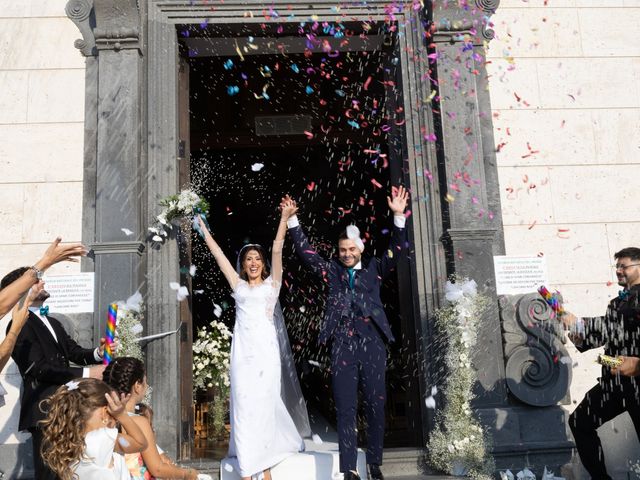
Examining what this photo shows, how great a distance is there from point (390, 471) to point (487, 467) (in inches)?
30.2

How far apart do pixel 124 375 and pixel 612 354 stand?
3.18 m

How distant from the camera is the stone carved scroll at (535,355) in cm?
559

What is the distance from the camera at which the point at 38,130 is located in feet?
20.4

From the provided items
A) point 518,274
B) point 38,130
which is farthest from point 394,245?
point 38,130

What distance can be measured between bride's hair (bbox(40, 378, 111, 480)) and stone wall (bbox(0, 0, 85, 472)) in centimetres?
289

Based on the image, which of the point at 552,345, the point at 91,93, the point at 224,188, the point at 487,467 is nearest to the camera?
the point at 487,467

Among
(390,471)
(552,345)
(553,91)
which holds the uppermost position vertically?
(553,91)

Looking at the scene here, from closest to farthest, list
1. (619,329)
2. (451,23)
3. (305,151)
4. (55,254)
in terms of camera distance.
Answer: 1. (55,254)
2. (619,329)
3. (451,23)
4. (305,151)

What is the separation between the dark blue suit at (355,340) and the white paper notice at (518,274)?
1.15 metres

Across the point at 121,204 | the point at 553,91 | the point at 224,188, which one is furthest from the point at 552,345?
the point at 224,188

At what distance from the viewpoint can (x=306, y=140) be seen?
430 inches

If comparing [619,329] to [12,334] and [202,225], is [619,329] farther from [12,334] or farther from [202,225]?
[12,334]

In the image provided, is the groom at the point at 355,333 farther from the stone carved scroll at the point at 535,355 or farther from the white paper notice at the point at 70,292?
the white paper notice at the point at 70,292

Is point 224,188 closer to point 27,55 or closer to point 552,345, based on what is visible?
point 27,55
